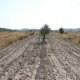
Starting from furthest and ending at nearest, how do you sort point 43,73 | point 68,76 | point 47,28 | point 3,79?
point 47,28
point 43,73
point 68,76
point 3,79

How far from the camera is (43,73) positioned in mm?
11602

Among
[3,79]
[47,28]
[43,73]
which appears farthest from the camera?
[47,28]

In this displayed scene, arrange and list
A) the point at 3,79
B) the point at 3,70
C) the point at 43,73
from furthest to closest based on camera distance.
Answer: the point at 3,70 → the point at 43,73 → the point at 3,79

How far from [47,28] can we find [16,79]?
34918 millimetres

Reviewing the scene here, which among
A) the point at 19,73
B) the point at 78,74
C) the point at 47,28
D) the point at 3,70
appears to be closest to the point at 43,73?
the point at 19,73

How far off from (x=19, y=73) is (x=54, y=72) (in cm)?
266

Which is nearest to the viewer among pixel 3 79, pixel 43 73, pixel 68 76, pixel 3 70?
pixel 3 79

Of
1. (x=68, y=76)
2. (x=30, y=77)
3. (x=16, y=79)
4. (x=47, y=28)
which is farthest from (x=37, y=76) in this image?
(x=47, y=28)

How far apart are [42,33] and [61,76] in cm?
3420

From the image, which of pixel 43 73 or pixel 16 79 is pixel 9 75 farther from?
pixel 43 73

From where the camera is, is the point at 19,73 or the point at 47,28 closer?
the point at 19,73

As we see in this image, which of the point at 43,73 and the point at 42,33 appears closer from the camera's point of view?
the point at 43,73

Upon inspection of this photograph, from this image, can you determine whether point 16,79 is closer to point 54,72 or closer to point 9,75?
point 9,75

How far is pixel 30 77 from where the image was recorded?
10.6m
